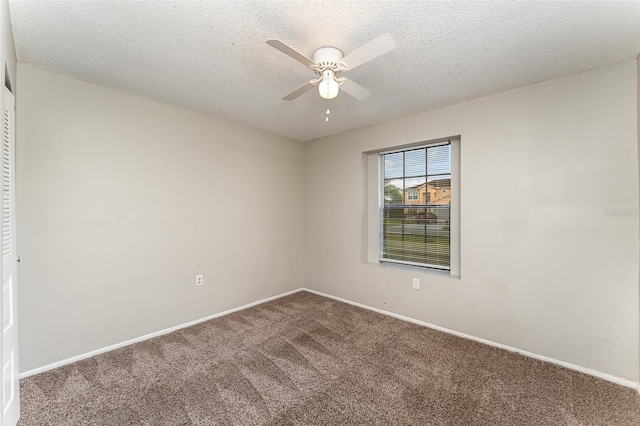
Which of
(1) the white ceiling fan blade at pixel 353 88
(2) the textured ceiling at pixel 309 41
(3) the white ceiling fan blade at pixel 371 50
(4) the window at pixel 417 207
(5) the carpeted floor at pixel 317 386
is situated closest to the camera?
(3) the white ceiling fan blade at pixel 371 50

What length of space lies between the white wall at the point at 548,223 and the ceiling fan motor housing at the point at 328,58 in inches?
63.1

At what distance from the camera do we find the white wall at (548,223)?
2045mm

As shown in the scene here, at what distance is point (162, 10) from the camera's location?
1522 mm

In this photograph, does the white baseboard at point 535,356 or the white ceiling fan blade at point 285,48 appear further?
the white baseboard at point 535,356

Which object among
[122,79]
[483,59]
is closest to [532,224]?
[483,59]

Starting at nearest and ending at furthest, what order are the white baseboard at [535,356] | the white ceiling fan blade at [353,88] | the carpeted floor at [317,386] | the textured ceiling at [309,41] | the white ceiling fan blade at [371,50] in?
the white ceiling fan blade at [371,50]
the textured ceiling at [309,41]
the carpeted floor at [317,386]
the white ceiling fan blade at [353,88]
the white baseboard at [535,356]

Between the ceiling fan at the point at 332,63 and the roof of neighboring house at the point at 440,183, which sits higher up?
the ceiling fan at the point at 332,63

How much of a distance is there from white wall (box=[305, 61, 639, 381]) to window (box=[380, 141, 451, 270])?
26 centimetres

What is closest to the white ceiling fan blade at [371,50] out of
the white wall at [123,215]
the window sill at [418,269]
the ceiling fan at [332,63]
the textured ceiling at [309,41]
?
the ceiling fan at [332,63]

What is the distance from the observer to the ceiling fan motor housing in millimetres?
1776

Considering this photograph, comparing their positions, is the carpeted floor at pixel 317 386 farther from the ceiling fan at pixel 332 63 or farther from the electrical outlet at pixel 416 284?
the ceiling fan at pixel 332 63

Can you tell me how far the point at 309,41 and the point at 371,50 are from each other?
0.49 meters

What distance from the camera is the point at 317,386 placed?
1963mm

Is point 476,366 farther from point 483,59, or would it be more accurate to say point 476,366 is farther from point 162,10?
point 162,10
